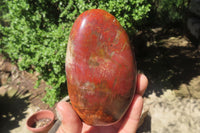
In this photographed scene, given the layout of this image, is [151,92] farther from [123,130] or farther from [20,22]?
[20,22]

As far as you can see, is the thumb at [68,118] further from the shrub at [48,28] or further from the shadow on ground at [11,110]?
the shadow on ground at [11,110]

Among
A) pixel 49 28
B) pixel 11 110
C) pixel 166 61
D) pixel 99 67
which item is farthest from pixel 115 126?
pixel 166 61

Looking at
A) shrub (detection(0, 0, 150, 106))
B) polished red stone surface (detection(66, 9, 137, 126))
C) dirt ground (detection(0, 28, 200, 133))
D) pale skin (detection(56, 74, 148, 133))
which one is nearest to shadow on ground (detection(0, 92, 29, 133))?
dirt ground (detection(0, 28, 200, 133))

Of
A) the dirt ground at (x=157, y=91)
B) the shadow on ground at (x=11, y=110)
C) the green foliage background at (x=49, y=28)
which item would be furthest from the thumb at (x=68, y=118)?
the shadow on ground at (x=11, y=110)

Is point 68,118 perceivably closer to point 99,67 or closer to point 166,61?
point 99,67

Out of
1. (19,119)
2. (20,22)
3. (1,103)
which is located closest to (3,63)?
(1,103)
